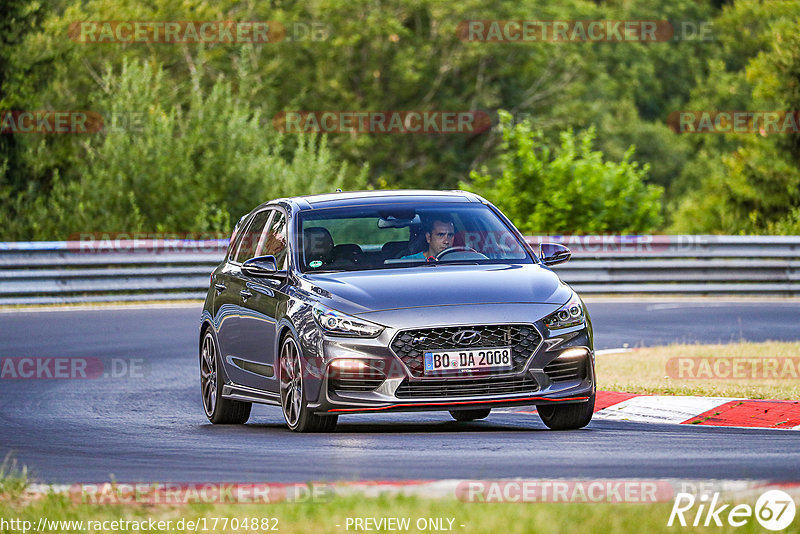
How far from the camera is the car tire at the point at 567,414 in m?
10.6

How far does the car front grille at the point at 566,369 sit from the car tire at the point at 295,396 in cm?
148

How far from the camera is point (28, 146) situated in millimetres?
35344

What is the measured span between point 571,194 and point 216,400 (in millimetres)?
21819

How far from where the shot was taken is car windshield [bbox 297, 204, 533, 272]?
1107cm

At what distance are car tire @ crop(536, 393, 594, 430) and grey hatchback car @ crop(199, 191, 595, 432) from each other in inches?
0.4

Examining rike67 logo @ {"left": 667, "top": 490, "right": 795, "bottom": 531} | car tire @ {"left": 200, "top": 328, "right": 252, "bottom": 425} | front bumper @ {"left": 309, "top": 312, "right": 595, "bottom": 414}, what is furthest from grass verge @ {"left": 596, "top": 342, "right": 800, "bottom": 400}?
rike67 logo @ {"left": 667, "top": 490, "right": 795, "bottom": 531}

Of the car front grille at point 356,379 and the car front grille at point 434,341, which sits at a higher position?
the car front grille at point 434,341

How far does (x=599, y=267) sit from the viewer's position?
27281 millimetres
